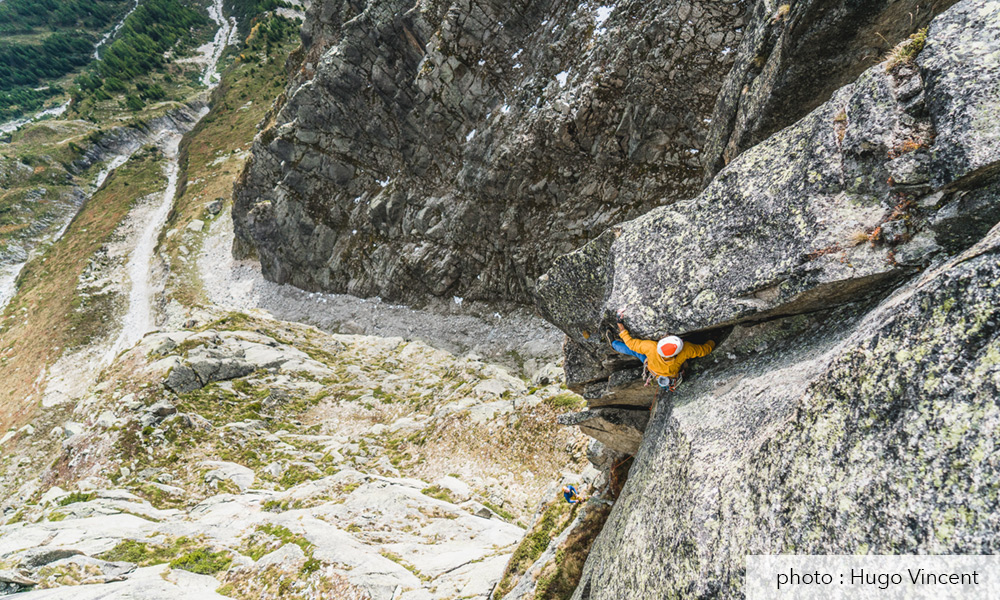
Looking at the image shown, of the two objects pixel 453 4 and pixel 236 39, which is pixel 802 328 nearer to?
pixel 453 4

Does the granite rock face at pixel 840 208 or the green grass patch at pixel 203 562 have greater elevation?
the granite rock face at pixel 840 208

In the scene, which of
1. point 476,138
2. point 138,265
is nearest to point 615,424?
point 476,138

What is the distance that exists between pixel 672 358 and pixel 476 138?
110 feet

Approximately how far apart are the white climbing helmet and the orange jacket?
9.9 inches

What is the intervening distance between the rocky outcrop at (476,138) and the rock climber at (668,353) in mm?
23502

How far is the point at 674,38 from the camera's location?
26.0m

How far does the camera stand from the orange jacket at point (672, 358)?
26.7ft

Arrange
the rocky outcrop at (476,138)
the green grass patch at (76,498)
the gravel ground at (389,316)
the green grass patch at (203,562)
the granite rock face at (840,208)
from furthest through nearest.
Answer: the gravel ground at (389,316) → the rocky outcrop at (476,138) → the green grass patch at (76,498) → the green grass patch at (203,562) → the granite rock face at (840,208)

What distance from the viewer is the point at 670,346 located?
310 inches

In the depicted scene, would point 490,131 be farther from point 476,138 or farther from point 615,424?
point 615,424

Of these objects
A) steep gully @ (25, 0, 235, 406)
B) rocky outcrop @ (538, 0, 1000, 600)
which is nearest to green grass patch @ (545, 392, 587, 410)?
rocky outcrop @ (538, 0, 1000, 600)

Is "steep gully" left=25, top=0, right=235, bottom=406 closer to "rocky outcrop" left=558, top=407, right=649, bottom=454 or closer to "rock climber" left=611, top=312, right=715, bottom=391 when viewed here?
"rocky outcrop" left=558, top=407, right=649, bottom=454

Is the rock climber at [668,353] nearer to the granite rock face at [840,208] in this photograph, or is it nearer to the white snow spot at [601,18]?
the granite rock face at [840,208]

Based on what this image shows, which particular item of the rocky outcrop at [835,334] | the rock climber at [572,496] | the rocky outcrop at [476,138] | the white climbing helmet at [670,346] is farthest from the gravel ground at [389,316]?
the rocky outcrop at [835,334]
